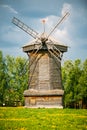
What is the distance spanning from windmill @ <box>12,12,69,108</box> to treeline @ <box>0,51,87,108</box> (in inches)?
415

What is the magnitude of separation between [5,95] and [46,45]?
49.8ft

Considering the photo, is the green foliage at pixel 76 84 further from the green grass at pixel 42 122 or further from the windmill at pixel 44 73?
the green grass at pixel 42 122

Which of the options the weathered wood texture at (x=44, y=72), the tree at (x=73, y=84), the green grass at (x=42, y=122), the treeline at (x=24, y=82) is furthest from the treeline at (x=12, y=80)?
the green grass at (x=42, y=122)

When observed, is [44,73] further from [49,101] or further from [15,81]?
[15,81]

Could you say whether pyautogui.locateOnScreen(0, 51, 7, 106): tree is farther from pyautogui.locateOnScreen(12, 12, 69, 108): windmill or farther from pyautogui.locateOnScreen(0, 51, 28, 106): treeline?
pyautogui.locateOnScreen(12, 12, 69, 108): windmill

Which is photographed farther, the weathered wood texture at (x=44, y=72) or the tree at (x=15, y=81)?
the tree at (x=15, y=81)

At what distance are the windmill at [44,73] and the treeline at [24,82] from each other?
34.6ft

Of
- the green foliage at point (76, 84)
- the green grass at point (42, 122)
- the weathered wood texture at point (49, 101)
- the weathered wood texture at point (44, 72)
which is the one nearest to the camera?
the green grass at point (42, 122)

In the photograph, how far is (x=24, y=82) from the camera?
4534 cm

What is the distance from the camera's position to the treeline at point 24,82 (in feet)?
142

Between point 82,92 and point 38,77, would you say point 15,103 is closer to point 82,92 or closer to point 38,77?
point 82,92

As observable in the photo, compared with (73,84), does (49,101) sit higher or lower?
lower

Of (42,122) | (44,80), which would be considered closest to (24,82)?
(44,80)

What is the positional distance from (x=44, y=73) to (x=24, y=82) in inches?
553
